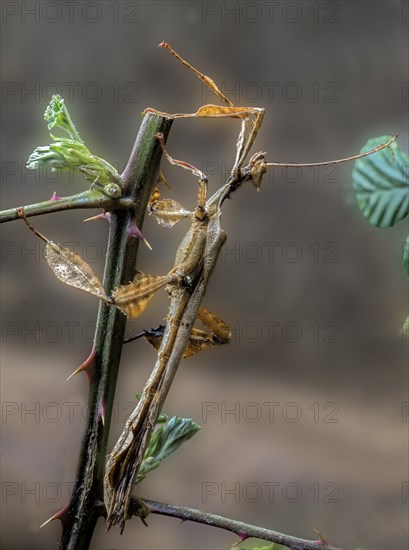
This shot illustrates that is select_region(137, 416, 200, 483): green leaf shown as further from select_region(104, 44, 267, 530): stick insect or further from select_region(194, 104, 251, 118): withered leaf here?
select_region(194, 104, 251, 118): withered leaf

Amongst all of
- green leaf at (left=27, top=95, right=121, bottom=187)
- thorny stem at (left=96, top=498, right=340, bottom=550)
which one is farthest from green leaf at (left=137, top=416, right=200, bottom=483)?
green leaf at (left=27, top=95, right=121, bottom=187)

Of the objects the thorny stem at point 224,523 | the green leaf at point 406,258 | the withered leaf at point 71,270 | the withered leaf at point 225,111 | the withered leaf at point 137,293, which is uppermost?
the withered leaf at point 225,111

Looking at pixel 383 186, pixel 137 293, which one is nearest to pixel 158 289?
pixel 137 293

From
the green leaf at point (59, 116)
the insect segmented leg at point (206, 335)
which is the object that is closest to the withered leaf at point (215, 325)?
the insect segmented leg at point (206, 335)

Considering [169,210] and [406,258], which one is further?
[169,210]

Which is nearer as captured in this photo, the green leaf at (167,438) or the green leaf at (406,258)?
the green leaf at (406,258)

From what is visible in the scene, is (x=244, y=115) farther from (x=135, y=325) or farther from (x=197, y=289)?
(x=135, y=325)

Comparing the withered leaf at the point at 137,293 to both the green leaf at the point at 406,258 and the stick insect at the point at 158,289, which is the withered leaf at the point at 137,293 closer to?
the stick insect at the point at 158,289

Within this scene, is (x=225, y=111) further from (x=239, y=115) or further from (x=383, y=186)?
(x=383, y=186)

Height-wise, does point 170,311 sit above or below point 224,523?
above
